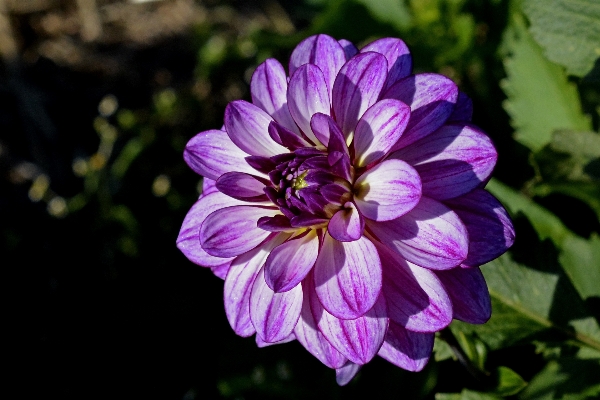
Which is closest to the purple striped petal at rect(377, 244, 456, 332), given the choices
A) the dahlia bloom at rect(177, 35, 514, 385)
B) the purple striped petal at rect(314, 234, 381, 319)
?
the dahlia bloom at rect(177, 35, 514, 385)

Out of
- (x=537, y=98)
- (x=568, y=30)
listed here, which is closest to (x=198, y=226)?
(x=568, y=30)

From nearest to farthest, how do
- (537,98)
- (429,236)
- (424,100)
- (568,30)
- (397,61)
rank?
(429,236), (424,100), (397,61), (568,30), (537,98)

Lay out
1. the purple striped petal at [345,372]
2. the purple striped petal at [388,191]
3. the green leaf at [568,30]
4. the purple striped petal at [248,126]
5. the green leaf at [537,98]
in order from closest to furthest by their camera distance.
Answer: the purple striped petal at [388,191] < the purple striped petal at [248,126] < the purple striped petal at [345,372] < the green leaf at [568,30] < the green leaf at [537,98]

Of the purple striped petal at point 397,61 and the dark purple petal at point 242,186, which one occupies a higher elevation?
the purple striped petal at point 397,61

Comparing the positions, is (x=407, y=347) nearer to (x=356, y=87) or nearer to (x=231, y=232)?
(x=231, y=232)

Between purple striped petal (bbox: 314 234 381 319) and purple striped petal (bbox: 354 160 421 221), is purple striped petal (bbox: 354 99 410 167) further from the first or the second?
purple striped petal (bbox: 314 234 381 319)

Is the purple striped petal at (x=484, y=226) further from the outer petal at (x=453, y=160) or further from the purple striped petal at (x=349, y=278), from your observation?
the purple striped petal at (x=349, y=278)

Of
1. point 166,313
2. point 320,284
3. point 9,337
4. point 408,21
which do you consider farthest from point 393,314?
point 9,337

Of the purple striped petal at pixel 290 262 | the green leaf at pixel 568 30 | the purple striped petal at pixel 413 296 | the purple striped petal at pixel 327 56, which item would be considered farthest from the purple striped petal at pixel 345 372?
the green leaf at pixel 568 30
